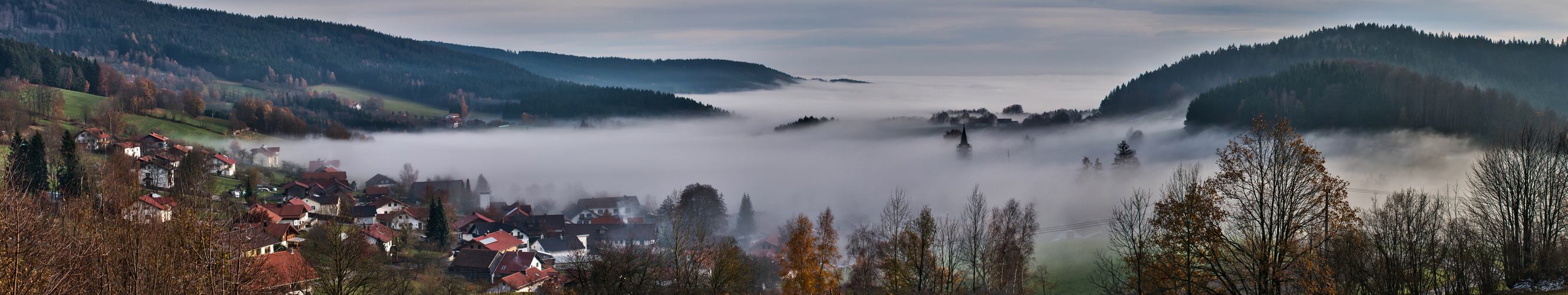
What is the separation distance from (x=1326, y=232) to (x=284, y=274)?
31.4 meters

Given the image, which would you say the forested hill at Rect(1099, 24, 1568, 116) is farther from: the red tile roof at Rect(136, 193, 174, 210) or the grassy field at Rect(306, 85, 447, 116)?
the grassy field at Rect(306, 85, 447, 116)

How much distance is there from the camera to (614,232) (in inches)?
2768

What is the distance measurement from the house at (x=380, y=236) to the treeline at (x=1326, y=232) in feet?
135

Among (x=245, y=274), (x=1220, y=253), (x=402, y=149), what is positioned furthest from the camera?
(x=402, y=149)

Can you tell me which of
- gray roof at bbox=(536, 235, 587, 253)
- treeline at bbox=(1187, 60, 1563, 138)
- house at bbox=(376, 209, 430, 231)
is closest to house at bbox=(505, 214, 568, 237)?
gray roof at bbox=(536, 235, 587, 253)

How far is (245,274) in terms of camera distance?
21031 mm

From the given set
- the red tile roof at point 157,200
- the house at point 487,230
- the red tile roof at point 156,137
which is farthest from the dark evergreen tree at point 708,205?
the red tile roof at point 156,137

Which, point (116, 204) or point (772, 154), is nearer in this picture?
point (116, 204)

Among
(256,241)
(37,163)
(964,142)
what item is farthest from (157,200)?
(964,142)

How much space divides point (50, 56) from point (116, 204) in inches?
5066

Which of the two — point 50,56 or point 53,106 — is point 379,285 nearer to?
point 53,106

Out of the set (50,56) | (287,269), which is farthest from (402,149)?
(287,269)

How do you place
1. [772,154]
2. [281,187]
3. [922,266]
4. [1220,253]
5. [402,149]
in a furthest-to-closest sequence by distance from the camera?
[772,154] < [402,149] < [281,187] < [922,266] < [1220,253]

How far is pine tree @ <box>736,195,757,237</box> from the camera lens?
74.7 meters
